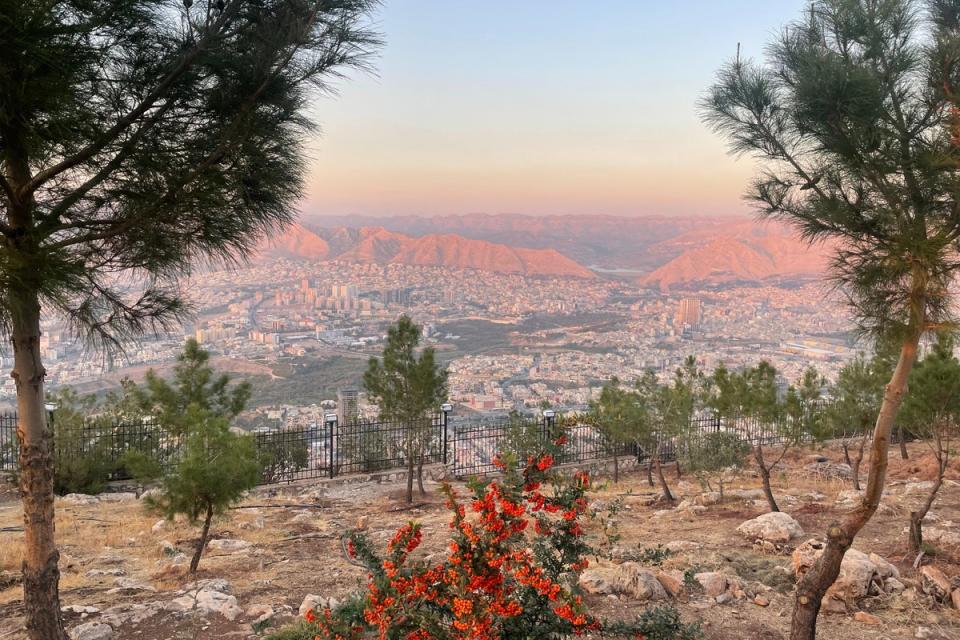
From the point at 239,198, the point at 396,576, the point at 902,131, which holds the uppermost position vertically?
the point at 902,131

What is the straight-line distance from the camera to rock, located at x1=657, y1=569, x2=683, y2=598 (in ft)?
18.4

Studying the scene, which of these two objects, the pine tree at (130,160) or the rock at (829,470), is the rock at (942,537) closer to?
the rock at (829,470)

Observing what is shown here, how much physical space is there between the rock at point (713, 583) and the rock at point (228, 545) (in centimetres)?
562

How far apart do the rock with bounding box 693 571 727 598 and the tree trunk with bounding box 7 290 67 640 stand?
16.3 ft

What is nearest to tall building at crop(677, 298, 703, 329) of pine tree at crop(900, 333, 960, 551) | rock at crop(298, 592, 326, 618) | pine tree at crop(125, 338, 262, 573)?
pine tree at crop(900, 333, 960, 551)

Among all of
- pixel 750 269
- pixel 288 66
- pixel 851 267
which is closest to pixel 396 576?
pixel 288 66

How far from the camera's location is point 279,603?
5551mm

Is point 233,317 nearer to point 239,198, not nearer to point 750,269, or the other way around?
point 239,198

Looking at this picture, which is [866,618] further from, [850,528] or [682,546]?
[682,546]

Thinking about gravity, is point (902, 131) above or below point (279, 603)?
above

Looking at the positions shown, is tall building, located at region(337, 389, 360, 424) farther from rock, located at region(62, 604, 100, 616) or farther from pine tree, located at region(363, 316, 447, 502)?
rock, located at region(62, 604, 100, 616)

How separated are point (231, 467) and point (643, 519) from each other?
6019 millimetres

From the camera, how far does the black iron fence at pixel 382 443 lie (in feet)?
38.9

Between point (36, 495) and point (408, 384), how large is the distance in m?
8.18
